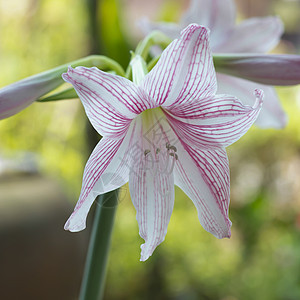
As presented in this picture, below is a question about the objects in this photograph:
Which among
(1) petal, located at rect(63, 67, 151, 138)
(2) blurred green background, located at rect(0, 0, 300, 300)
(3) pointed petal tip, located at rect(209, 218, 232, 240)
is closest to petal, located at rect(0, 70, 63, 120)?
(1) petal, located at rect(63, 67, 151, 138)

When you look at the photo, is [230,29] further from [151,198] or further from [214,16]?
[151,198]

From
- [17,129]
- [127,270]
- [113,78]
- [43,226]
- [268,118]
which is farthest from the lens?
[17,129]

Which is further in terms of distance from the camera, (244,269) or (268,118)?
(244,269)

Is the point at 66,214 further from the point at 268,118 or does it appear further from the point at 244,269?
the point at 244,269

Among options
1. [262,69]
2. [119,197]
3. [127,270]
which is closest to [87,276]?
[119,197]

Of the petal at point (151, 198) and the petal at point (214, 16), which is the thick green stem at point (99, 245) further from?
the petal at point (214, 16)

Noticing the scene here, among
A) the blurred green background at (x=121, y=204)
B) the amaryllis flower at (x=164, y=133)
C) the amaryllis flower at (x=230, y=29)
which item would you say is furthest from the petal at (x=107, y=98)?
the blurred green background at (x=121, y=204)

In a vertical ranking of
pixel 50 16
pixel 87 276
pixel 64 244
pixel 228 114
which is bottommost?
pixel 64 244

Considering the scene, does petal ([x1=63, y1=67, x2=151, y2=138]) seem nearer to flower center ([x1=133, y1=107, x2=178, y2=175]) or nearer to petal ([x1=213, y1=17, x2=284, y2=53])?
flower center ([x1=133, y1=107, x2=178, y2=175])
